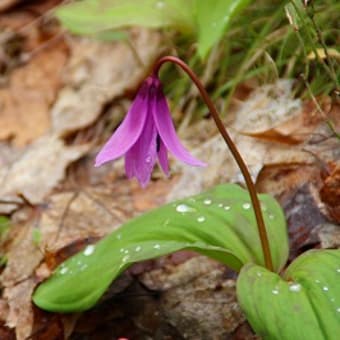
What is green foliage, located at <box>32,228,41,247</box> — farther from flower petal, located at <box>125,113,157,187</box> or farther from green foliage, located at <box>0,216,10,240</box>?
flower petal, located at <box>125,113,157,187</box>

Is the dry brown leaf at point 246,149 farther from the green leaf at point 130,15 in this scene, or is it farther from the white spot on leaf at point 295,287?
the white spot on leaf at point 295,287

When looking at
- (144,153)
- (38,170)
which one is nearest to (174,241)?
(144,153)

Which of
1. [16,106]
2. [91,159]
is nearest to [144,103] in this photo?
[91,159]

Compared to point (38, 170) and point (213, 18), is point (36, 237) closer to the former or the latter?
point (38, 170)

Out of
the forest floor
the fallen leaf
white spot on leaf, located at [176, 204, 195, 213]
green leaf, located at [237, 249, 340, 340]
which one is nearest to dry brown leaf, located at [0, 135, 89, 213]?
the forest floor

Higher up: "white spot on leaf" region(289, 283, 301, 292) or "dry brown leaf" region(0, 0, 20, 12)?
"dry brown leaf" region(0, 0, 20, 12)

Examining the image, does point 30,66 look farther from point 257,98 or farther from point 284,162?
point 284,162

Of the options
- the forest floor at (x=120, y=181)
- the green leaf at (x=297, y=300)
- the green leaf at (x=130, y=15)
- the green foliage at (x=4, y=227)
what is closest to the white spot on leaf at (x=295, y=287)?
the green leaf at (x=297, y=300)
